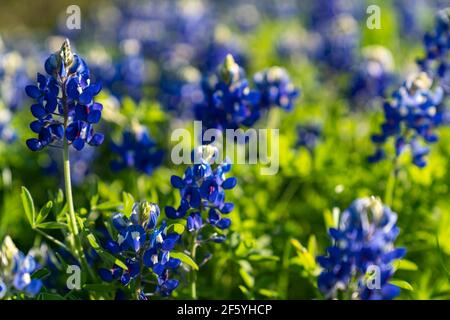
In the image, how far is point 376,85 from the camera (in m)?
5.09

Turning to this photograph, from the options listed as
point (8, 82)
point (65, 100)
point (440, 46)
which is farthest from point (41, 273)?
point (440, 46)

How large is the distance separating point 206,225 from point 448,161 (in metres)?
1.77

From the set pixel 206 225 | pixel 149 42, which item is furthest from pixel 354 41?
pixel 206 225

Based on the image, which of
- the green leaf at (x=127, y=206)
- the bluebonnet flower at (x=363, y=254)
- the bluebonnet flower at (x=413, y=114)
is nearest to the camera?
the bluebonnet flower at (x=363, y=254)

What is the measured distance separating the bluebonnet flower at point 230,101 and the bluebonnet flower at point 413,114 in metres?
0.73

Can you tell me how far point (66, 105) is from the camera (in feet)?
9.00

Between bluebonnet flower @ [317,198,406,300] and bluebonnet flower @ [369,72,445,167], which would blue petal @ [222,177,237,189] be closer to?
bluebonnet flower @ [317,198,406,300]

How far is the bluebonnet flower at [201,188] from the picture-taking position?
279 centimetres

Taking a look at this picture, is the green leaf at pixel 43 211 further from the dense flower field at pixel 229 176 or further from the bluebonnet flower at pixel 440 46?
the bluebonnet flower at pixel 440 46

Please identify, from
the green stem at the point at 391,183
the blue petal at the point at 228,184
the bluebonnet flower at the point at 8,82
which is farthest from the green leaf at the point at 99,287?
the bluebonnet flower at the point at 8,82

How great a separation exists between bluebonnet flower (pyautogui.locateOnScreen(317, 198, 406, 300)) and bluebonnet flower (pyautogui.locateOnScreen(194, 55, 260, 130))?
49.2 inches

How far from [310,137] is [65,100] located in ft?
7.25

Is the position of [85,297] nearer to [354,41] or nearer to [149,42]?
[354,41]

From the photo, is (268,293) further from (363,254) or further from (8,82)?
(8,82)
